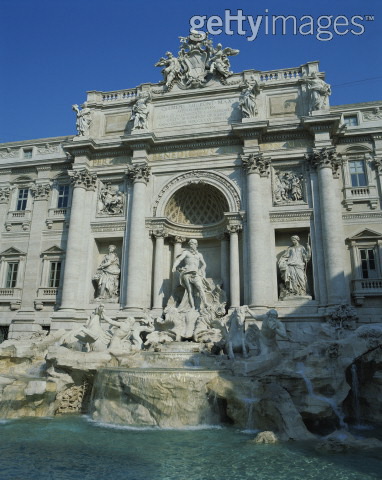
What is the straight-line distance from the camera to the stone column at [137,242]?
18578 mm

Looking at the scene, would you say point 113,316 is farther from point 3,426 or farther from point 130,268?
point 3,426

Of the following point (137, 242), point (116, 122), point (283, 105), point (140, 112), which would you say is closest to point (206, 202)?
point (137, 242)

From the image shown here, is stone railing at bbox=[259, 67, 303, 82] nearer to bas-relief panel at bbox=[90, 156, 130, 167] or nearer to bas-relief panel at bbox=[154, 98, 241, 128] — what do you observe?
bas-relief panel at bbox=[154, 98, 241, 128]

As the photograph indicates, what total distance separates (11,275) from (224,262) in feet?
38.2

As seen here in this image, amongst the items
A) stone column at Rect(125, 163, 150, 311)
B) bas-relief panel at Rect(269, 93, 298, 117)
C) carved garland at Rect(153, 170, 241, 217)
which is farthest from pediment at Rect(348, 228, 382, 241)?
stone column at Rect(125, 163, 150, 311)

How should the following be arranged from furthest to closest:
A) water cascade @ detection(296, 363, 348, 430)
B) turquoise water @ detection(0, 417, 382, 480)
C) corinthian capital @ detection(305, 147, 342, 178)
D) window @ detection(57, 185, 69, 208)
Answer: window @ detection(57, 185, 69, 208), corinthian capital @ detection(305, 147, 342, 178), water cascade @ detection(296, 363, 348, 430), turquoise water @ detection(0, 417, 382, 480)

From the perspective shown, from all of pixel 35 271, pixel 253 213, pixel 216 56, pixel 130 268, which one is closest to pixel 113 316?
pixel 130 268

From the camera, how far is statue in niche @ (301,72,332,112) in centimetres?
1914

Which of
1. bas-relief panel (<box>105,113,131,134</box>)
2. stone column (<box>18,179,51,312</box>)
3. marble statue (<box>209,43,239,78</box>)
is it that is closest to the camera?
stone column (<box>18,179,51,312</box>)

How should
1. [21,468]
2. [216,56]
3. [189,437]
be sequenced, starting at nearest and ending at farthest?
[21,468] < [189,437] < [216,56]

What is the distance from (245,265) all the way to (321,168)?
18.7 ft

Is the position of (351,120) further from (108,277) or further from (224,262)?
(108,277)

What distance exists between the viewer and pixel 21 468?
6.71 meters

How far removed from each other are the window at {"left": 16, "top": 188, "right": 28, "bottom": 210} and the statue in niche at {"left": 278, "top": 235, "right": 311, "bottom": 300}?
48.9ft
